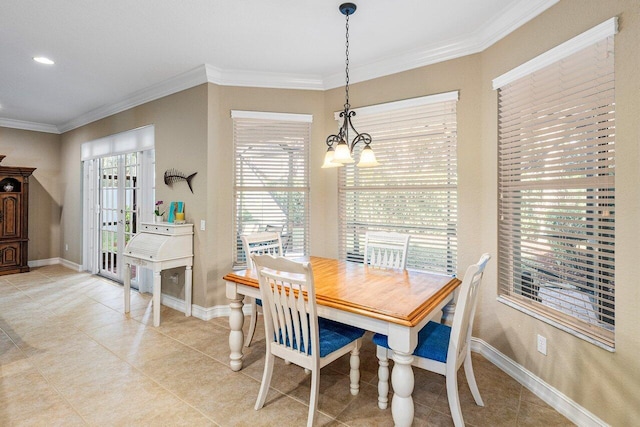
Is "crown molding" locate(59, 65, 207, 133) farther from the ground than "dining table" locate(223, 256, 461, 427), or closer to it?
farther from the ground

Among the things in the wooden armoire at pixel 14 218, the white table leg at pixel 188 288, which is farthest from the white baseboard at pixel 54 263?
the white table leg at pixel 188 288

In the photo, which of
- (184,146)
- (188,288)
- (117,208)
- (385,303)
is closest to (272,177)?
(184,146)

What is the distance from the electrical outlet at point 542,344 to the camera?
85.8 inches

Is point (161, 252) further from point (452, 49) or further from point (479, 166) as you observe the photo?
point (452, 49)

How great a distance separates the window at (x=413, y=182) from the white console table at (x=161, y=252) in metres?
1.83

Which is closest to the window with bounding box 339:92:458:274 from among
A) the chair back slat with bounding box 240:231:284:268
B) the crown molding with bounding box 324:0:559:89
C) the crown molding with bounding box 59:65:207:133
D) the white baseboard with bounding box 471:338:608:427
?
the crown molding with bounding box 324:0:559:89

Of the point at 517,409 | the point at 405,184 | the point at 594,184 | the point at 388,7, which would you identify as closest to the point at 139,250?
the point at 405,184

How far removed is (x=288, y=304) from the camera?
6.43 feet

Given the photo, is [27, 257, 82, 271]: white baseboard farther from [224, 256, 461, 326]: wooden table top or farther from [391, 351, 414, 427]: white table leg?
[391, 351, 414, 427]: white table leg

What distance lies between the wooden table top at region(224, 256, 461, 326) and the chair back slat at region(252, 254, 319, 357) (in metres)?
0.15

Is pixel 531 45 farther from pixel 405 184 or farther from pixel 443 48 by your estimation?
pixel 405 184

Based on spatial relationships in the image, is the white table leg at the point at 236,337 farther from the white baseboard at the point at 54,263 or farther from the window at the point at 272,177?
the white baseboard at the point at 54,263

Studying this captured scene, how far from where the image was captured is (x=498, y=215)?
2.64m

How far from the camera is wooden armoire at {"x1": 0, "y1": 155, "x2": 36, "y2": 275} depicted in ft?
17.9
